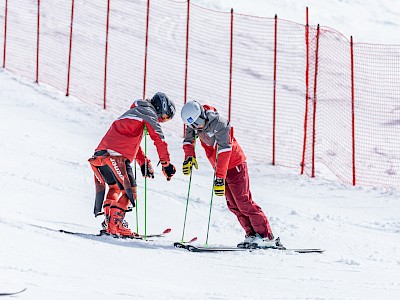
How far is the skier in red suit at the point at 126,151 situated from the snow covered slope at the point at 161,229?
0.39 m

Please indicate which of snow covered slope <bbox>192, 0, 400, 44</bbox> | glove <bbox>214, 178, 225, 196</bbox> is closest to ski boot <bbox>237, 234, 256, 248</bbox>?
glove <bbox>214, 178, 225, 196</bbox>

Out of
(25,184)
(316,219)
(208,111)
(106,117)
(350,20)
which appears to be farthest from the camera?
(350,20)

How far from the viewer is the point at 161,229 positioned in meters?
9.07

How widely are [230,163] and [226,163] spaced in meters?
0.27

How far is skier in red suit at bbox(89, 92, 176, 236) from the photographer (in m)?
7.67

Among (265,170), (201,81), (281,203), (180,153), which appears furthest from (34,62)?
(281,203)

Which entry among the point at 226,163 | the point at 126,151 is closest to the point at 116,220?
the point at 126,151

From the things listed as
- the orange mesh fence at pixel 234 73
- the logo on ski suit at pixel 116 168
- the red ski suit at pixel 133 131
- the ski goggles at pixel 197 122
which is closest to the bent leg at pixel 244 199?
the ski goggles at pixel 197 122

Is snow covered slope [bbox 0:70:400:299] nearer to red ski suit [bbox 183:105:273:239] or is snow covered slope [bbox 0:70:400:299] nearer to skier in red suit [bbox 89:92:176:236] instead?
skier in red suit [bbox 89:92:176:236]

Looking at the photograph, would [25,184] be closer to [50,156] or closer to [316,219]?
[50,156]

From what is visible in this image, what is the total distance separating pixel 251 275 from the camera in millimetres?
6535

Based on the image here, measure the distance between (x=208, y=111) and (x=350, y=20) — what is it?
18.6 m

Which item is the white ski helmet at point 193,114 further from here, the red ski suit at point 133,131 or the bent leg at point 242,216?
the bent leg at point 242,216

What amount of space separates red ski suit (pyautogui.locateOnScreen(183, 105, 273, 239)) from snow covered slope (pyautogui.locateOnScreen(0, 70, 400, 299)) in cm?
55
